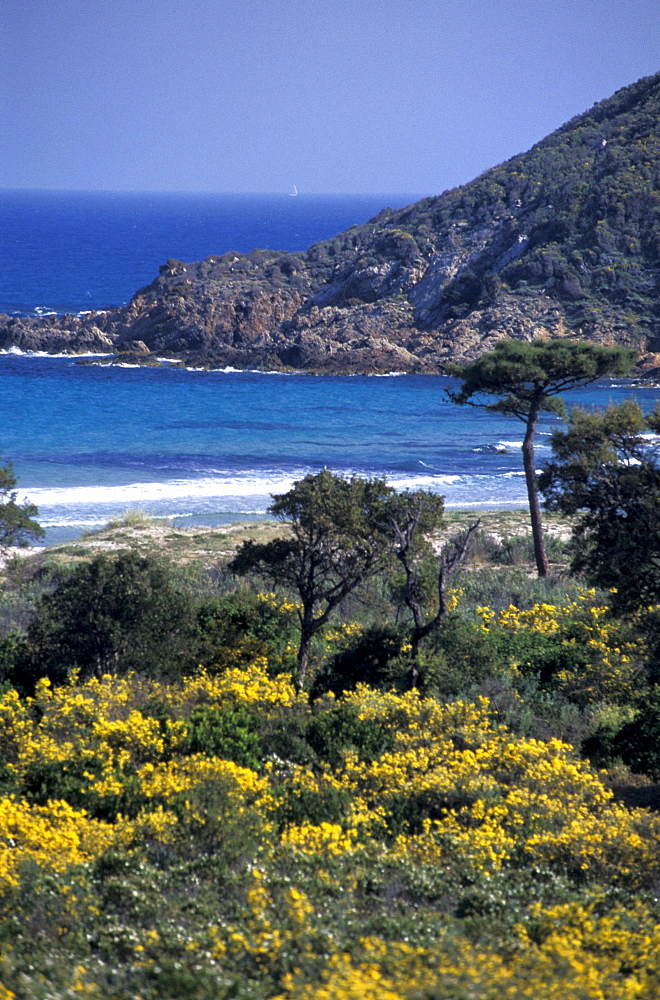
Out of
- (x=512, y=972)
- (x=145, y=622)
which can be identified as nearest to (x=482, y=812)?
(x=512, y=972)

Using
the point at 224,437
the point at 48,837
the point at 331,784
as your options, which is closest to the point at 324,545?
the point at 331,784

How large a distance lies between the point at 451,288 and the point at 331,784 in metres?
54.4

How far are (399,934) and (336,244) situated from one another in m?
69.8

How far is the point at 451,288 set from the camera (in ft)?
199

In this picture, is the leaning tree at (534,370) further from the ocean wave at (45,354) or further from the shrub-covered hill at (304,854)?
the ocean wave at (45,354)

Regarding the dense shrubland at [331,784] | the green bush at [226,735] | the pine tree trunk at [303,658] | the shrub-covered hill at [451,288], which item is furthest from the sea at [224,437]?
the green bush at [226,735]

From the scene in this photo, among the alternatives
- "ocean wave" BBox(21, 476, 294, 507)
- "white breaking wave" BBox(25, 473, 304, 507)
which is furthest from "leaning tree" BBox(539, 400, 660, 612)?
"white breaking wave" BBox(25, 473, 304, 507)

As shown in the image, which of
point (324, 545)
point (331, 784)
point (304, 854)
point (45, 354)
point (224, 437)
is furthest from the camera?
point (45, 354)

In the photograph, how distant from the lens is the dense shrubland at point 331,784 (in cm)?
604

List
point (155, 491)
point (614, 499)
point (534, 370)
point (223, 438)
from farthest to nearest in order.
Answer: point (223, 438) → point (155, 491) → point (534, 370) → point (614, 499)

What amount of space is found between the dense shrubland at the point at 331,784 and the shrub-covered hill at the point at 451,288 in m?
40.8

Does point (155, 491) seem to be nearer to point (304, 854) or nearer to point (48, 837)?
point (48, 837)

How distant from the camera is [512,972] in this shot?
5652mm

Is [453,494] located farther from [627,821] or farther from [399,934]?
[399,934]
